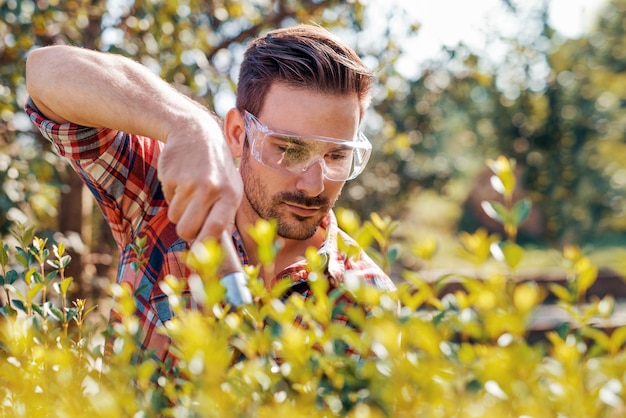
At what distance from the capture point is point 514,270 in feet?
3.18

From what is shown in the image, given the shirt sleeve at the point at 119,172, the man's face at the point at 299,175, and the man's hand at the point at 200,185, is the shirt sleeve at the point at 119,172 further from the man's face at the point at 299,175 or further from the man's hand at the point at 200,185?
the man's hand at the point at 200,185

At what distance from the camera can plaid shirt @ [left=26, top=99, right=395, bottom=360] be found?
2318 mm

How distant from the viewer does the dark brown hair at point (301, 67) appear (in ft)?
9.03

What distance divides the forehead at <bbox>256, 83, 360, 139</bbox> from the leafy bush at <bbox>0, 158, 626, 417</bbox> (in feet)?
4.90

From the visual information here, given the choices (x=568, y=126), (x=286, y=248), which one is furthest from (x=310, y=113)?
(x=568, y=126)

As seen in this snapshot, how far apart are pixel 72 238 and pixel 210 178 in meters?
3.39

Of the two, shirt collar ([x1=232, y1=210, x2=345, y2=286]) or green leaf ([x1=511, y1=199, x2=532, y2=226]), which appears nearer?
green leaf ([x1=511, y1=199, x2=532, y2=226])

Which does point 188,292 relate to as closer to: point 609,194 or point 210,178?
point 210,178

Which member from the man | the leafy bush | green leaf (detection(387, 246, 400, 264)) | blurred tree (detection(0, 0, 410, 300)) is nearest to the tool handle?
the leafy bush

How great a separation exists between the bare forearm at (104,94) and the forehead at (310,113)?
0.80 metres

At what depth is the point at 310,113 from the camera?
2.63m

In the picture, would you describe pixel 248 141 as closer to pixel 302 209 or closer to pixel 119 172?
pixel 302 209

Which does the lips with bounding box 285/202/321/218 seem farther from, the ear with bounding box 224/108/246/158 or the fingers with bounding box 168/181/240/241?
the fingers with bounding box 168/181/240/241

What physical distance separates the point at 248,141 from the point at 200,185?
1517 mm
